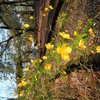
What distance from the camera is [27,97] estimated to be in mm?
2035

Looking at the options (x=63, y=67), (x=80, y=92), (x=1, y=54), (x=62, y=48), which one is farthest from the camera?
(x=1, y=54)

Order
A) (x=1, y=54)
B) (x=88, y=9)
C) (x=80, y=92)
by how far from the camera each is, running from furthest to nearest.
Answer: (x=1, y=54), (x=88, y=9), (x=80, y=92)

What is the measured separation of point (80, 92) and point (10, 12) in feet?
16.6

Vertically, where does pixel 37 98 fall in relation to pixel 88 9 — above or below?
below

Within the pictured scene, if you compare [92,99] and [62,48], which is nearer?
[62,48]

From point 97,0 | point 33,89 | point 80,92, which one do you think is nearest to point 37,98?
point 33,89

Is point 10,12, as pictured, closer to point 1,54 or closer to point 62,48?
point 1,54

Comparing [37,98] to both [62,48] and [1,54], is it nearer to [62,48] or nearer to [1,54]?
[62,48]

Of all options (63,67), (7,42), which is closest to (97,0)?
(63,67)

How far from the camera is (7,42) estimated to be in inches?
294

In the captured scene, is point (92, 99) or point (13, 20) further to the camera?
point (13, 20)

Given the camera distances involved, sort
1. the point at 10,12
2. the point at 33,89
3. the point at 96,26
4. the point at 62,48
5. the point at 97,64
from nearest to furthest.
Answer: the point at 62,48 < the point at 97,64 < the point at 33,89 < the point at 96,26 < the point at 10,12

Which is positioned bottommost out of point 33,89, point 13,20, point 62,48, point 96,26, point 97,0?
point 33,89

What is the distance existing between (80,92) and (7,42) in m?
5.97
